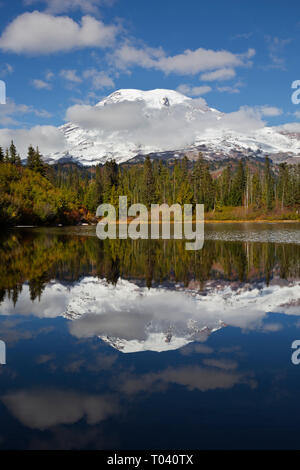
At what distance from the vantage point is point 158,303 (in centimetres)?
1082

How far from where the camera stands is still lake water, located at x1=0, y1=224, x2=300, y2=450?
451 centimetres

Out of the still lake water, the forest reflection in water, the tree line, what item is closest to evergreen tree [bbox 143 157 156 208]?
the tree line

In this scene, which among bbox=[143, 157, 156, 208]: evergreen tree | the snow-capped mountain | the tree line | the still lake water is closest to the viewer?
the still lake water

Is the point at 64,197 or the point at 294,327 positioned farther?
the point at 64,197

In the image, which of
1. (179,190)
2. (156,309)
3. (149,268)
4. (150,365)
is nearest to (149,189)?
(179,190)

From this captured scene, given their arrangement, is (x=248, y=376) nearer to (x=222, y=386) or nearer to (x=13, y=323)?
(x=222, y=386)

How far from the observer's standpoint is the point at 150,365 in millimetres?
6445

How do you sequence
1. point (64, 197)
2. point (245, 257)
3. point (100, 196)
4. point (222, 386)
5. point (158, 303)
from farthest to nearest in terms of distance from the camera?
point (100, 196) → point (64, 197) → point (245, 257) → point (158, 303) → point (222, 386)

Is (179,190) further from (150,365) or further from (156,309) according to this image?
(150,365)

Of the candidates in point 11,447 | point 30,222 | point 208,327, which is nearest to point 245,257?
point 208,327

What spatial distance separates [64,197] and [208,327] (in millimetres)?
80980

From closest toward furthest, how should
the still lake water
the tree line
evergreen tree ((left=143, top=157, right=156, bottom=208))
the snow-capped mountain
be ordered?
1. the still lake water
2. the snow-capped mountain
3. the tree line
4. evergreen tree ((left=143, top=157, right=156, bottom=208))

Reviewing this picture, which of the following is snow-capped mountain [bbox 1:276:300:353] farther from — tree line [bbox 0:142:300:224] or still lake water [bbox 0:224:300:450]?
tree line [bbox 0:142:300:224]

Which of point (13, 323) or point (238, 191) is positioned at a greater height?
point (238, 191)
